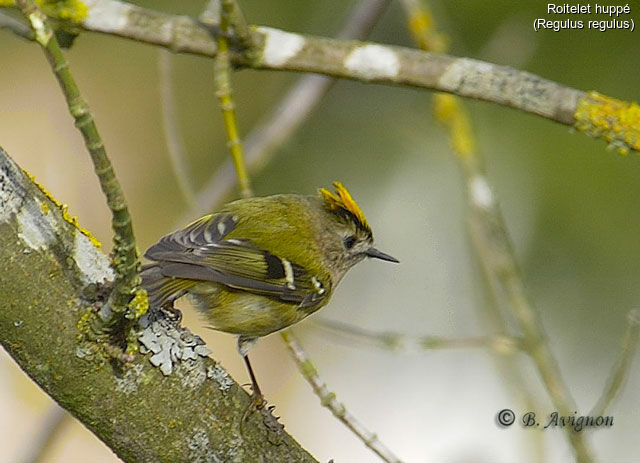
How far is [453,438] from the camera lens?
4883mm

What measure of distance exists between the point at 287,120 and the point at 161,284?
1700 millimetres

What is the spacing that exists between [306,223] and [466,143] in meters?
0.91

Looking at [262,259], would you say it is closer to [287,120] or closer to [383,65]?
[383,65]

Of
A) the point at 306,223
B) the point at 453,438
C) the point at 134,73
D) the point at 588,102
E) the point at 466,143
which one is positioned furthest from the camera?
the point at 134,73

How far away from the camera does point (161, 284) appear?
2.25 metres

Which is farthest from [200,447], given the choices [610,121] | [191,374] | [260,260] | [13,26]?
[13,26]

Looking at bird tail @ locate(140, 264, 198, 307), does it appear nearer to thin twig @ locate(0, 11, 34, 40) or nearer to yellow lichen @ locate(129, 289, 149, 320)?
yellow lichen @ locate(129, 289, 149, 320)

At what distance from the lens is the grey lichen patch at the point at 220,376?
1.78 m

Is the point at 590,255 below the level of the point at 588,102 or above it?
above

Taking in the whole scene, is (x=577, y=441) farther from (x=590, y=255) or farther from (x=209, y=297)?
(x=590, y=255)

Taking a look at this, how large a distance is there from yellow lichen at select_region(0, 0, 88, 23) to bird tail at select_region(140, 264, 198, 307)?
85cm

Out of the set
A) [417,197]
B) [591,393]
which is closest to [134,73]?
[417,197]

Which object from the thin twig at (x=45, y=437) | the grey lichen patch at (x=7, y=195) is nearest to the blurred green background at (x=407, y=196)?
the thin twig at (x=45, y=437)

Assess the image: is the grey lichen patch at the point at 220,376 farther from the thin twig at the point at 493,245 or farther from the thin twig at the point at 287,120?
the thin twig at the point at 287,120
